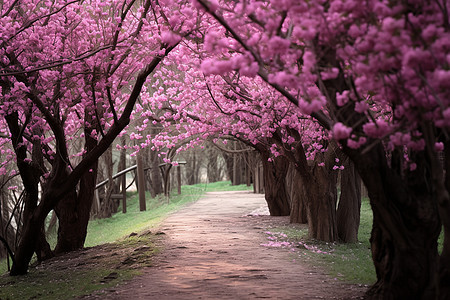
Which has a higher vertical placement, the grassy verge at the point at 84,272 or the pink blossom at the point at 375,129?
the pink blossom at the point at 375,129

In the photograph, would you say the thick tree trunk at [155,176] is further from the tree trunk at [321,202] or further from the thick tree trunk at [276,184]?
the tree trunk at [321,202]

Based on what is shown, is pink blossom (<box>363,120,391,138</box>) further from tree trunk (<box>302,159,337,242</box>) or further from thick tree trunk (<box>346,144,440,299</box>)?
tree trunk (<box>302,159,337,242</box>)

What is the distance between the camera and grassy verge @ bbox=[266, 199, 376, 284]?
24.8 feet

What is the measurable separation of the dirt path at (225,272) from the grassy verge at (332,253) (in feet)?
0.92

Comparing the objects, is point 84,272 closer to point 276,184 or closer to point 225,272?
point 225,272

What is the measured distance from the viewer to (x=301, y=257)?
9.08 metres

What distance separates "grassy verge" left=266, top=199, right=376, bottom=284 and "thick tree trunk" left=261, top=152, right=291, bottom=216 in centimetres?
255

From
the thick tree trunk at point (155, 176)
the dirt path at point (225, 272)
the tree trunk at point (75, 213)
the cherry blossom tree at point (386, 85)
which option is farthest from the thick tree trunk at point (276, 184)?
the cherry blossom tree at point (386, 85)

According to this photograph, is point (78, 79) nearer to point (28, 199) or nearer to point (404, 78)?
point (28, 199)

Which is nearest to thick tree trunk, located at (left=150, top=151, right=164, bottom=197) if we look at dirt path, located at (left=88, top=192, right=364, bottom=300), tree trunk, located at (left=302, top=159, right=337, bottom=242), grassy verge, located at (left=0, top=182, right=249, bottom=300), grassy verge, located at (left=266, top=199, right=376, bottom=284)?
dirt path, located at (left=88, top=192, right=364, bottom=300)

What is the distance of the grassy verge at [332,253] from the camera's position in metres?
7.56

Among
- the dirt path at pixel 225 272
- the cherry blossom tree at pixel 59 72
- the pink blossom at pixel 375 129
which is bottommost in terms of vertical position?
the dirt path at pixel 225 272

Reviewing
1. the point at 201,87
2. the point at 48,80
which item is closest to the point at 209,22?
the point at 48,80

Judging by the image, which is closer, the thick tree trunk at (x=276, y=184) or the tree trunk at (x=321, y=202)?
the tree trunk at (x=321, y=202)
